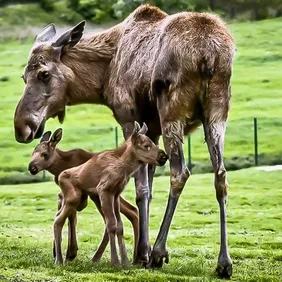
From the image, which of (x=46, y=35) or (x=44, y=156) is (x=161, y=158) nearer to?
(x=44, y=156)

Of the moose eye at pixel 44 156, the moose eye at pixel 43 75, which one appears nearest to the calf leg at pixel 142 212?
the moose eye at pixel 44 156

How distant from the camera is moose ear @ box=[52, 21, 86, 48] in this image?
13266 mm

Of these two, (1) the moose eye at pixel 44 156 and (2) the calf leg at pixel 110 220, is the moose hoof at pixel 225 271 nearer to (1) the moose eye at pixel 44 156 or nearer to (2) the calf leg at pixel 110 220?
(2) the calf leg at pixel 110 220

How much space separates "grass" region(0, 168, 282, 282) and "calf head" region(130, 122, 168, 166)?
54.5 inches

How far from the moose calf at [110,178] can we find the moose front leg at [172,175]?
13.2 inches

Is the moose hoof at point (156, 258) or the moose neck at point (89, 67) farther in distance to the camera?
the moose neck at point (89, 67)

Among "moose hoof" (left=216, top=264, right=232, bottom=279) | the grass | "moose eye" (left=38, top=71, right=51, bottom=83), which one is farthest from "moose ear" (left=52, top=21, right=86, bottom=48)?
"moose hoof" (left=216, top=264, right=232, bottom=279)

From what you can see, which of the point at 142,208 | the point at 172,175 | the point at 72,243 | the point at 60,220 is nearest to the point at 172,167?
the point at 172,175

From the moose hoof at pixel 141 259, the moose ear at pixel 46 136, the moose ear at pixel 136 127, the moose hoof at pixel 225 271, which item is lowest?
the moose hoof at pixel 141 259

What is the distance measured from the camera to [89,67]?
1347 centimetres

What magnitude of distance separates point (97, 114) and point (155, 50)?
43.9 meters

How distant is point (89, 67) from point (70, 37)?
50cm

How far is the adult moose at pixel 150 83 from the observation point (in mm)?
12008

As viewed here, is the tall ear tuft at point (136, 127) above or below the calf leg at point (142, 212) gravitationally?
above
